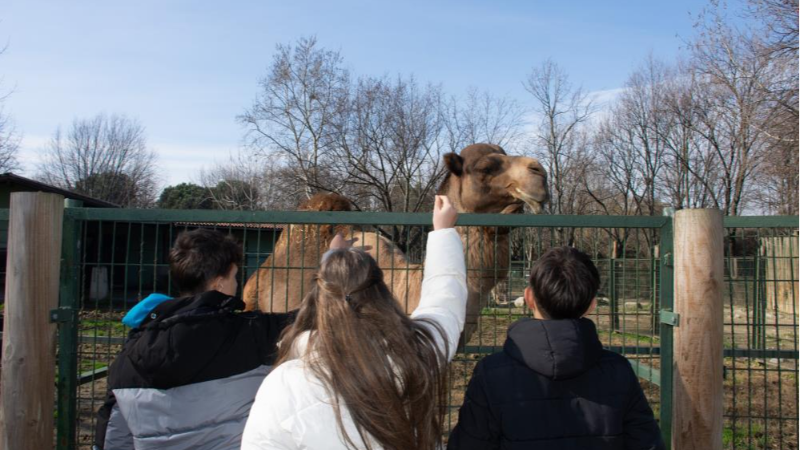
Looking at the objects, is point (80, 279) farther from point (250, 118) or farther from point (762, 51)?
point (250, 118)

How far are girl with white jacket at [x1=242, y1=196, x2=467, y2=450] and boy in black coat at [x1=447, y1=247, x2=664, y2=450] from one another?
0.29 metres

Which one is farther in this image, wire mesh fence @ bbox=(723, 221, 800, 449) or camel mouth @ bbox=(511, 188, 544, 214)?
camel mouth @ bbox=(511, 188, 544, 214)

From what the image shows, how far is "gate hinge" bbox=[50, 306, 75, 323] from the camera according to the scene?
3.18 meters

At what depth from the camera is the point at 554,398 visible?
82.7 inches

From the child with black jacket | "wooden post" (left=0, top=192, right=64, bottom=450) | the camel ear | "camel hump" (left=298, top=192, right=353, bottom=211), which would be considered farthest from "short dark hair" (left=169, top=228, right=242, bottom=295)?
the camel ear

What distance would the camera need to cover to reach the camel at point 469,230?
239 inches

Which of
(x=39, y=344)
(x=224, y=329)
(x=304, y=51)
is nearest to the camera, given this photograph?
(x=224, y=329)

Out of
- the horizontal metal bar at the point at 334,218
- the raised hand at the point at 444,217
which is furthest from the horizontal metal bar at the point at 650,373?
the raised hand at the point at 444,217

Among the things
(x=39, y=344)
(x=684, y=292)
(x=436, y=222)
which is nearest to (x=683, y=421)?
(x=684, y=292)

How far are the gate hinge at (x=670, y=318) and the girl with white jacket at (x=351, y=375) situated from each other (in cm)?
185

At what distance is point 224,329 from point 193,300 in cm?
17

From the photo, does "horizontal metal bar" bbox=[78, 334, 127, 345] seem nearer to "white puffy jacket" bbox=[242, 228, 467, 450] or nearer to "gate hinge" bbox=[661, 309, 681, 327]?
"white puffy jacket" bbox=[242, 228, 467, 450]

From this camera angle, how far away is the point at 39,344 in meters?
3.12

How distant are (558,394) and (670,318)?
4.77 feet
